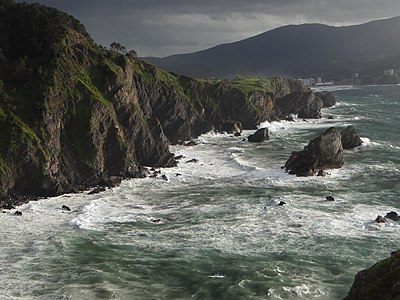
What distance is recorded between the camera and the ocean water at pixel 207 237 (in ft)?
122

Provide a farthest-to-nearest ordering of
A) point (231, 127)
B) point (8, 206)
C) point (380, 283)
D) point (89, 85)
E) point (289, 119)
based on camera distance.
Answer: point (289, 119) → point (231, 127) → point (89, 85) → point (8, 206) → point (380, 283)

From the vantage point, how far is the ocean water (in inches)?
1468

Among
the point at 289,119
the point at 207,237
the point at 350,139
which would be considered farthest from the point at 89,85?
the point at 289,119

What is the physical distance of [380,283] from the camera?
19.6m

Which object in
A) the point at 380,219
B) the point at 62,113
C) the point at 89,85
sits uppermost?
the point at 89,85

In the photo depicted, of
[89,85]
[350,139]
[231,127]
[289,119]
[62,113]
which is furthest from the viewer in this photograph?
[289,119]

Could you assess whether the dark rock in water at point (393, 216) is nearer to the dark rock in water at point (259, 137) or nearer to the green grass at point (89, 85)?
the green grass at point (89, 85)

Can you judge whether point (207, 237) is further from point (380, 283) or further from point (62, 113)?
point (62, 113)

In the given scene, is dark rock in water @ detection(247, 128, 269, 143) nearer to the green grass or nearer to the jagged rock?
the jagged rock

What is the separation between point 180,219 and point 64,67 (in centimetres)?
3425

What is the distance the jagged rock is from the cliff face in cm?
2236

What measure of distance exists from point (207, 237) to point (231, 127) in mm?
79948

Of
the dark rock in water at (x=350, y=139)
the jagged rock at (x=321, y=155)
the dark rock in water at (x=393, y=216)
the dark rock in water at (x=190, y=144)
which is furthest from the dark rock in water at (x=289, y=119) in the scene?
the dark rock in water at (x=393, y=216)

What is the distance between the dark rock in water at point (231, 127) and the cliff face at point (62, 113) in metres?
32.3
